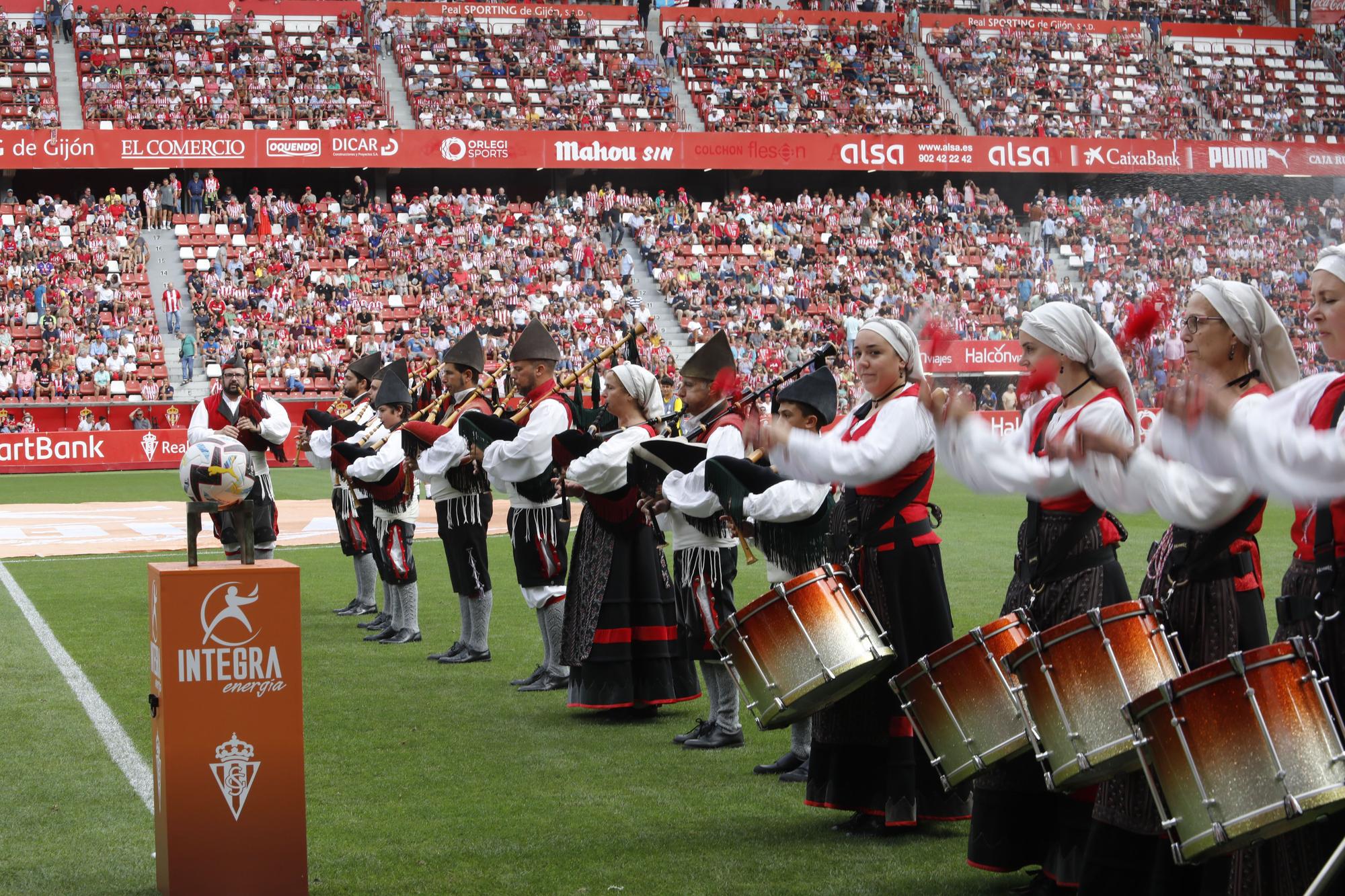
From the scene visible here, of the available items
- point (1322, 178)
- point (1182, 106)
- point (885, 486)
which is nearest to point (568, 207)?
point (1182, 106)

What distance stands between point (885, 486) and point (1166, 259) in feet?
114

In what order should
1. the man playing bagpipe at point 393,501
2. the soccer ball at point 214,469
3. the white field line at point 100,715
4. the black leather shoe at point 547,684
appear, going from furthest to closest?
the man playing bagpipe at point 393,501
the black leather shoe at point 547,684
the soccer ball at point 214,469
the white field line at point 100,715

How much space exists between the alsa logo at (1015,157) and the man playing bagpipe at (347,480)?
34.9 meters

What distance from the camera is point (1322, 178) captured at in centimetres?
4728

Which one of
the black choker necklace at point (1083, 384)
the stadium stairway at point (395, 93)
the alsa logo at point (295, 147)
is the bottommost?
the black choker necklace at point (1083, 384)

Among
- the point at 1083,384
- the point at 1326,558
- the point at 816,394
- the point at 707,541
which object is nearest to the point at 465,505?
the point at 707,541

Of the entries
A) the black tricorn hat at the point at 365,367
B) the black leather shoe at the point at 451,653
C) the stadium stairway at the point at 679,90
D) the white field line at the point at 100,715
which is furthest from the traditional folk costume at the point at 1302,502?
the stadium stairway at the point at 679,90

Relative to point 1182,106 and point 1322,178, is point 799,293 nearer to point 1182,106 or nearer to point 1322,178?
point 1182,106

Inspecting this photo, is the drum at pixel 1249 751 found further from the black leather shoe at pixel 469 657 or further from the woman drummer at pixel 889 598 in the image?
the black leather shoe at pixel 469 657

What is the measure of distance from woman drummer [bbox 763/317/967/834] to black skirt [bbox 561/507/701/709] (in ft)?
7.97

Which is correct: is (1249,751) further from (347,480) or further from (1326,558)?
(347,480)

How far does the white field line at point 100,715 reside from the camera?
22.3 feet

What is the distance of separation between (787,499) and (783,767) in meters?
1.52

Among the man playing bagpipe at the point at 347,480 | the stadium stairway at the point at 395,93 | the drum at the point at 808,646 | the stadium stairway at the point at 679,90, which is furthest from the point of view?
the stadium stairway at the point at 679,90
